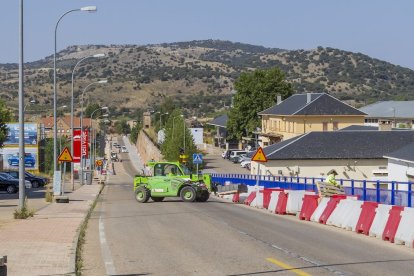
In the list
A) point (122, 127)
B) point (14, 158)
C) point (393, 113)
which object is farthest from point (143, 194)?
point (122, 127)

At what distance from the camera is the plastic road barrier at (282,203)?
2855cm

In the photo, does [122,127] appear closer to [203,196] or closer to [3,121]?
[3,121]

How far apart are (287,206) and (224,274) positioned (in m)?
15.9

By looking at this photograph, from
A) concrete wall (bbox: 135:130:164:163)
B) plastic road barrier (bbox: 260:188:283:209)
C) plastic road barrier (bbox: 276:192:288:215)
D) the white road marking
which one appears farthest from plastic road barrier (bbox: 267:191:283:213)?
concrete wall (bbox: 135:130:164:163)

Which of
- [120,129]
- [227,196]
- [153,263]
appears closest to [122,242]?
[153,263]

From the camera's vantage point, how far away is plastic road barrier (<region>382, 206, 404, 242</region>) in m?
18.2

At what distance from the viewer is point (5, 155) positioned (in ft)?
294

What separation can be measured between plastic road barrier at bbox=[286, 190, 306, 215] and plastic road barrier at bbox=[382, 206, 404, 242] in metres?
8.92

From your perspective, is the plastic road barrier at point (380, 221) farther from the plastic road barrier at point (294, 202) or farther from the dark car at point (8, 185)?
the dark car at point (8, 185)

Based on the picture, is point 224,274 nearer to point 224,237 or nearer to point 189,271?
point 189,271

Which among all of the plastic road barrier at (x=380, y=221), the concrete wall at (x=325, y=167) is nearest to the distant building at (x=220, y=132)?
the concrete wall at (x=325, y=167)

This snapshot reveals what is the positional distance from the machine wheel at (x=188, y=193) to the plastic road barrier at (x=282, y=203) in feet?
27.0

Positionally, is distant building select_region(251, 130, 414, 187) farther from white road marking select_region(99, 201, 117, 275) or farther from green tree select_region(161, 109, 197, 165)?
white road marking select_region(99, 201, 117, 275)

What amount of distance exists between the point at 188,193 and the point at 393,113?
274ft
